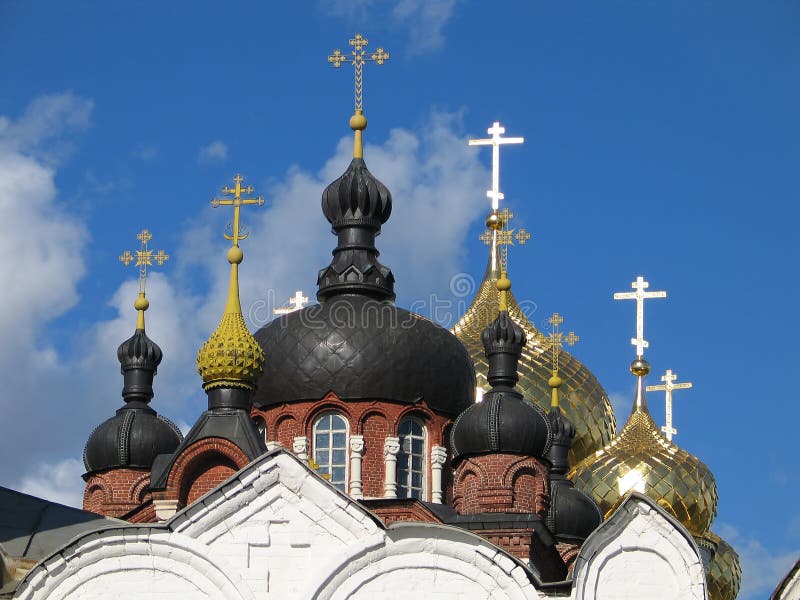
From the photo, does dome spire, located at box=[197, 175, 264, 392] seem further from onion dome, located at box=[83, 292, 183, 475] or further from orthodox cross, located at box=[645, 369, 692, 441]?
orthodox cross, located at box=[645, 369, 692, 441]

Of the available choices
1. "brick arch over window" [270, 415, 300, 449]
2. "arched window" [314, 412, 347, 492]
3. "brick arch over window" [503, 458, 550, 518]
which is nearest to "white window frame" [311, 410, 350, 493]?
"arched window" [314, 412, 347, 492]

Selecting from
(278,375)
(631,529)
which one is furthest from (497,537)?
(631,529)

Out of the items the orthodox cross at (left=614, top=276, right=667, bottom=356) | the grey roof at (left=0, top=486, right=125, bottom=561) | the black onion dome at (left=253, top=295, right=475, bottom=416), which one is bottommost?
the grey roof at (left=0, top=486, right=125, bottom=561)

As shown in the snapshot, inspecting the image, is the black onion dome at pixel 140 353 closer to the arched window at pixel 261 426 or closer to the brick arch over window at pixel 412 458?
the arched window at pixel 261 426

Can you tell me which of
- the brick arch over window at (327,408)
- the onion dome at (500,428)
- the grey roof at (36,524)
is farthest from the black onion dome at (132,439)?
the grey roof at (36,524)

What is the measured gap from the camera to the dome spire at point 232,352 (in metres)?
23.8

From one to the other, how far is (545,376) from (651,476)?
6.70ft

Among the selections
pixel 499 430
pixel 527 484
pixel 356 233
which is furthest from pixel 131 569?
pixel 356 233

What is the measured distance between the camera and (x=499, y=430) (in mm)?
24719

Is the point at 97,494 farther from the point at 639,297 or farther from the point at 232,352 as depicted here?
the point at 639,297

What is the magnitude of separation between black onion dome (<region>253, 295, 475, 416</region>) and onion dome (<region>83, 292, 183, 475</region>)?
47.5 inches

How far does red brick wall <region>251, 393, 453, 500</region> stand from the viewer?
25.8m

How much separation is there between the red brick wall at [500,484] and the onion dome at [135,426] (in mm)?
3745

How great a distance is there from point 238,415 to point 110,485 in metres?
3.45
